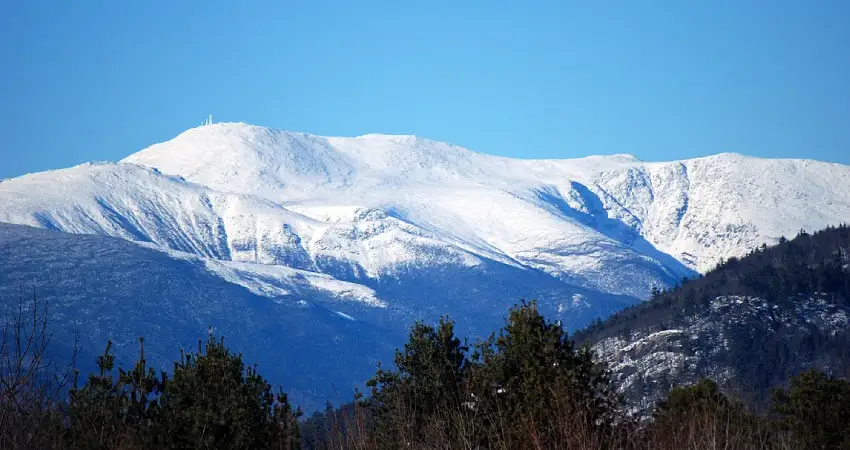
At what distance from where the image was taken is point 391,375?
5725 centimetres

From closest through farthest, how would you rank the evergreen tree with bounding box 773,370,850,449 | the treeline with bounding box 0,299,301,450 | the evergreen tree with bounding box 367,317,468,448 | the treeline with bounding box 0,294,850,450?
the treeline with bounding box 0,299,301,450, the treeline with bounding box 0,294,850,450, the evergreen tree with bounding box 367,317,468,448, the evergreen tree with bounding box 773,370,850,449

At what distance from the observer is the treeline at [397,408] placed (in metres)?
24.7

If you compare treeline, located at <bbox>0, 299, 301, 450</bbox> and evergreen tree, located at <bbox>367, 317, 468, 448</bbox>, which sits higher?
evergreen tree, located at <bbox>367, 317, 468, 448</bbox>

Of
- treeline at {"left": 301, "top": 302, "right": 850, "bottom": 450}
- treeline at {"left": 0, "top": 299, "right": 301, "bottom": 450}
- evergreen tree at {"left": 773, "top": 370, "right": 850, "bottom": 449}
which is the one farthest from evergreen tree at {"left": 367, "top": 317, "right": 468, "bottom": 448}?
evergreen tree at {"left": 773, "top": 370, "right": 850, "bottom": 449}

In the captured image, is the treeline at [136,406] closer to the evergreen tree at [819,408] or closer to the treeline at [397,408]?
the treeline at [397,408]

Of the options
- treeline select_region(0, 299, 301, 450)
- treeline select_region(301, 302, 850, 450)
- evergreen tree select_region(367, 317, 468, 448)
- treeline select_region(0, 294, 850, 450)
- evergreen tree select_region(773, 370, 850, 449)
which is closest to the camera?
treeline select_region(0, 299, 301, 450)

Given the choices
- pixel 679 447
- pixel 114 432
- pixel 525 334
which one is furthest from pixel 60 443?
pixel 525 334

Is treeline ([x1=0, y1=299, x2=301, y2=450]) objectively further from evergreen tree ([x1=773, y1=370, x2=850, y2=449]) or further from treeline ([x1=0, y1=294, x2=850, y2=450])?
evergreen tree ([x1=773, y1=370, x2=850, y2=449])

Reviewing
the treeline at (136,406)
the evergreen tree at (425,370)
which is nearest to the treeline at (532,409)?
the evergreen tree at (425,370)

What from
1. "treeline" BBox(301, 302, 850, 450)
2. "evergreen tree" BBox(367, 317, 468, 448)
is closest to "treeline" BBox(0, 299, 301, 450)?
"treeline" BBox(301, 302, 850, 450)

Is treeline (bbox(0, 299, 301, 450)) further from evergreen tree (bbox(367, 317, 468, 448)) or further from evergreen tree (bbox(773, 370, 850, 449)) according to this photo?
evergreen tree (bbox(773, 370, 850, 449))

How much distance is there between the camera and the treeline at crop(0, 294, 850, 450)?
81.0ft

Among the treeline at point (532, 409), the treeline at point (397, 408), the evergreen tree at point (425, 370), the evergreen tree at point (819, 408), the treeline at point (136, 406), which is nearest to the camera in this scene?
the treeline at point (136, 406)

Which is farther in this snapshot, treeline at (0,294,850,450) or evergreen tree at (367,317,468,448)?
evergreen tree at (367,317,468,448)
